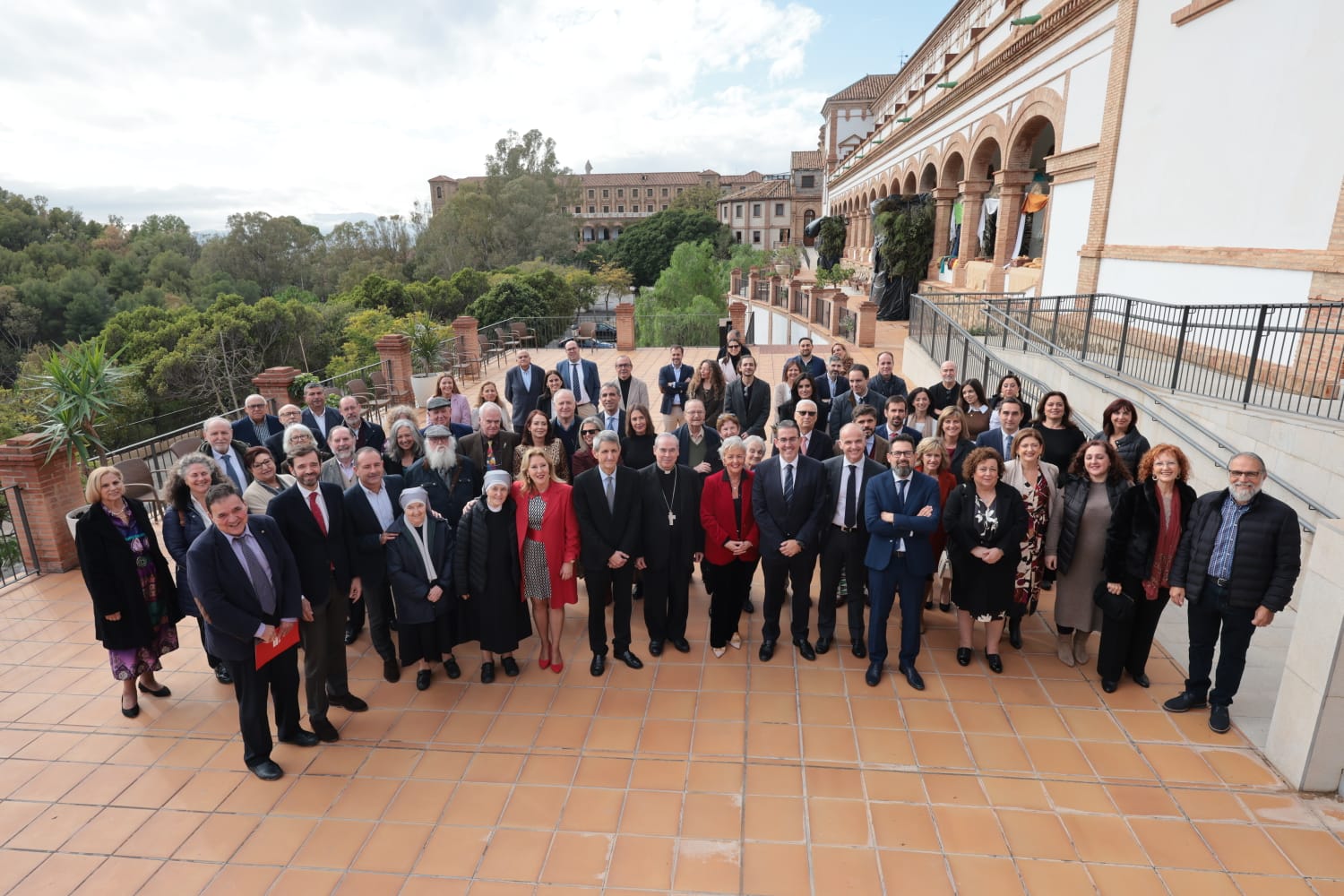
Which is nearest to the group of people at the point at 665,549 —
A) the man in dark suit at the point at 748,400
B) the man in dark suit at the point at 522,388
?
the man in dark suit at the point at 748,400

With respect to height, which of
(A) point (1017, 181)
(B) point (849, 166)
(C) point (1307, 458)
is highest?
(B) point (849, 166)

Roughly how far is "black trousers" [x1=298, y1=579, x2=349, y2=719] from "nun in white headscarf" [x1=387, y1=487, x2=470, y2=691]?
13.5 inches

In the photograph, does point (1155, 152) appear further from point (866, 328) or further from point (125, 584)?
point (125, 584)

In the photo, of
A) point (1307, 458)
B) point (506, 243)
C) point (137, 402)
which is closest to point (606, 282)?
point (506, 243)

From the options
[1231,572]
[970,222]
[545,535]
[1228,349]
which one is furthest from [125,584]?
[970,222]

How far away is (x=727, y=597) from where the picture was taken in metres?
4.89

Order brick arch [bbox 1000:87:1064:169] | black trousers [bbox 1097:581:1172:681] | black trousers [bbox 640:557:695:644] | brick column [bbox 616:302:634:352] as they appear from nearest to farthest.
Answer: black trousers [bbox 1097:581:1172:681], black trousers [bbox 640:557:695:644], brick arch [bbox 1000:87:1064:169], brick column [bbox 616:302:634:352]

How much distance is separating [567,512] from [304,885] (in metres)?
2.30

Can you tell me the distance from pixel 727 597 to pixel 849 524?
0.99 m

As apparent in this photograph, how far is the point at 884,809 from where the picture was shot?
3506 mm

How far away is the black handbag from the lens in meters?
4.18

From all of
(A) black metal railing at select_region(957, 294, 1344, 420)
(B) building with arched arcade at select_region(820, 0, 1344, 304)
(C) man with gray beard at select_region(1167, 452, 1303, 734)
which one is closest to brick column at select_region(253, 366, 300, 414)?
(C) man with gray beard at select_region(1167, 452, 1303, 734)

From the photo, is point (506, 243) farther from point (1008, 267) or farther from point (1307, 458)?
point (1307, 458)

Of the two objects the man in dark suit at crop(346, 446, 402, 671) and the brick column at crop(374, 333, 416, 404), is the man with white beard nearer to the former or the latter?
the man in dark suit at crop(346, 446, 402, 671)
